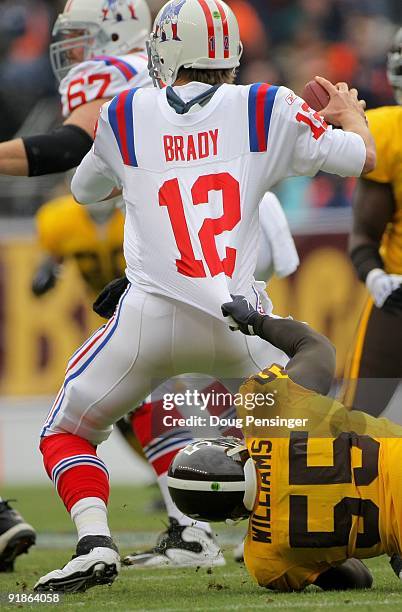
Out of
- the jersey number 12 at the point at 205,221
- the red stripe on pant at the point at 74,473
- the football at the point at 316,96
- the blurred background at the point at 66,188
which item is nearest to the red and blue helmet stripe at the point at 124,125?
the jersey number 12 at the point at 205,221

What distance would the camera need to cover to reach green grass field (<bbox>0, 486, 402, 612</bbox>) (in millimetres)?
3555

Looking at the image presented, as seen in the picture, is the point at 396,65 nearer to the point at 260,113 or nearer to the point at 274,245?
the point at 274,245

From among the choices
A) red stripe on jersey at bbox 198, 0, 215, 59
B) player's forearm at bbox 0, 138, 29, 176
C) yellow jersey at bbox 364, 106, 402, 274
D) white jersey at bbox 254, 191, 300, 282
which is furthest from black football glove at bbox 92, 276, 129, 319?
yellow jersey at bbox 364, 106, 402, 274

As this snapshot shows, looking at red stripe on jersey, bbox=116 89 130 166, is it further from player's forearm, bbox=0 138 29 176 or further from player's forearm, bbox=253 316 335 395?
player's forearm, bbox=253 316 335 395

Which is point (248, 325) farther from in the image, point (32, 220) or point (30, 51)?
point (30, 51)

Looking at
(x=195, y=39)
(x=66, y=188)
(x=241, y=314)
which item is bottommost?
(x=66, y=188)

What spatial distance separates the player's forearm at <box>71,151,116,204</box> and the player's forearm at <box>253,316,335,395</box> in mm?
932

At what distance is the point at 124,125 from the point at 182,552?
174 cm

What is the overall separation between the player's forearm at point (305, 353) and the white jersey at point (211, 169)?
299mm

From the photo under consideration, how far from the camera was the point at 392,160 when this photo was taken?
536 cm

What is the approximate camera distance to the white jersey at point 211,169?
399cm

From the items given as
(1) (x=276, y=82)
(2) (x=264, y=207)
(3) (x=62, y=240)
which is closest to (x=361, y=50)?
(1) (x=276, y=82)

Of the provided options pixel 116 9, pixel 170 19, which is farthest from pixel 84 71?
pixel 170 19

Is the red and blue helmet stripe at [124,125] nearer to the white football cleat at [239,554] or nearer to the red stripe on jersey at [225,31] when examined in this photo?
the red stripe on jersey at [225,31]
